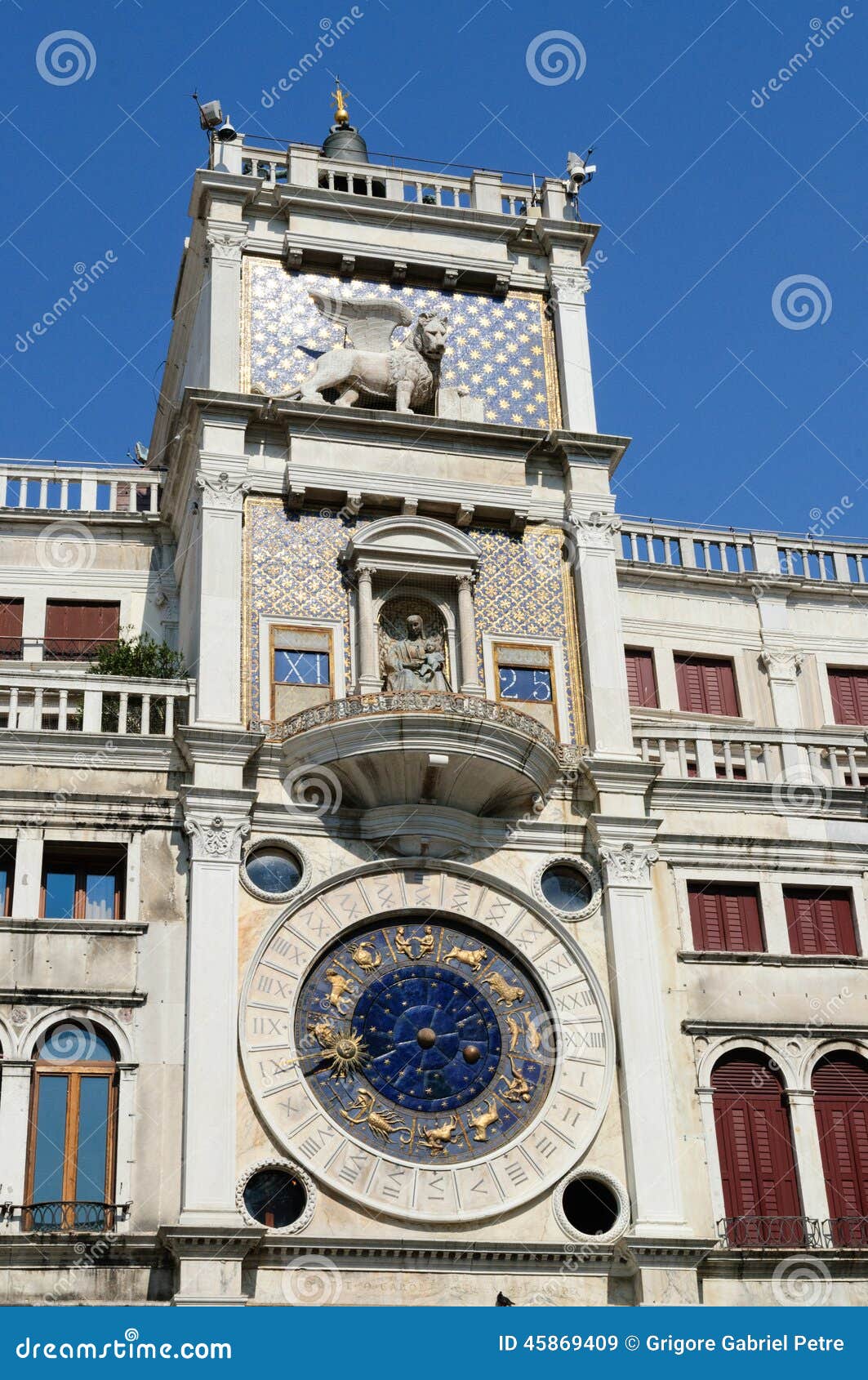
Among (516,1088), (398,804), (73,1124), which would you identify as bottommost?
(73,1124)

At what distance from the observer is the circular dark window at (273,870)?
80.7ft

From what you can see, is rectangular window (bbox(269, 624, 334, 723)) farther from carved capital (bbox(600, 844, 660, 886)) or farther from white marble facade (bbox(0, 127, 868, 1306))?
carved capital (bbox(600, 844, 660, 886))

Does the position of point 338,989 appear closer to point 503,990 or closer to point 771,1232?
point 503,990

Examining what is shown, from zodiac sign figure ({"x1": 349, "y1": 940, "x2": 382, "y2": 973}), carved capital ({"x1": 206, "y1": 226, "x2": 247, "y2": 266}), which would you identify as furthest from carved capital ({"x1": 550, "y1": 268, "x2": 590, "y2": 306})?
zodiac sign figure ({"x1": 349, "y1": 940, "x2": 382, "y2": 973})

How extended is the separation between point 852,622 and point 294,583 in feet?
35.5

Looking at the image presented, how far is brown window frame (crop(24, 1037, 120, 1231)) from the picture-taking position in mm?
22375

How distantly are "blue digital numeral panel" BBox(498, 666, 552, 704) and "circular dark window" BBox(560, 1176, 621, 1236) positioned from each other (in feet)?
22.0

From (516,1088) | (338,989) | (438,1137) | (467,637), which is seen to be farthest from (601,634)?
(438,1137)

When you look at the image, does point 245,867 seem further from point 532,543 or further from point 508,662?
point 532,543

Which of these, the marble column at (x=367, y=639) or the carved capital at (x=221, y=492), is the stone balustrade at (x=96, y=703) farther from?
the carved capital at (x=221, y=492)

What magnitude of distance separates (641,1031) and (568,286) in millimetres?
12180

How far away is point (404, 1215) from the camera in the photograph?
22.8 m

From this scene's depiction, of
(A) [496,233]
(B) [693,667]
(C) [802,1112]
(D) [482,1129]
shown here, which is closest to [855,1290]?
(C) [802,1112]

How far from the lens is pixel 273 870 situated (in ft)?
81.3
